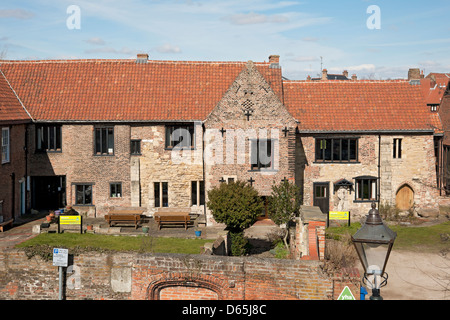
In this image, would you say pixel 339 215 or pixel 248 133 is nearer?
pixel 248 133

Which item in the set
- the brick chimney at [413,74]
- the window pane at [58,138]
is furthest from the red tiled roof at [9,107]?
the brick chimney at [413,74]

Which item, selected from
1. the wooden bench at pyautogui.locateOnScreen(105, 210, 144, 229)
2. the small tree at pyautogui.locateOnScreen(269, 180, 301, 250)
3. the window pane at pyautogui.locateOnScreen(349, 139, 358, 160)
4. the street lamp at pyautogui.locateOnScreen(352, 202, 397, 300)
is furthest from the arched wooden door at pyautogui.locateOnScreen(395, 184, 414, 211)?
the street lamp at pyautogui.locateOnScreen(352, 202, 397, 300)

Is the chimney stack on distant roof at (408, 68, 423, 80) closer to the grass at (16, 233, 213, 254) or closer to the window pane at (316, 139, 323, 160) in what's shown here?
the window pane at (316, 139, 323, 160)

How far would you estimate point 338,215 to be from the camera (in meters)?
28.3

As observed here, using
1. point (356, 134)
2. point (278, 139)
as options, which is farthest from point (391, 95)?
point (278, 139)

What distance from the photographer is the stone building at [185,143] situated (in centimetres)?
2788

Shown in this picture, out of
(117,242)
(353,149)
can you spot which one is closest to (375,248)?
(117,242)

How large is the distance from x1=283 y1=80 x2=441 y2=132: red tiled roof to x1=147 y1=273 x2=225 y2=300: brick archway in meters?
17.7

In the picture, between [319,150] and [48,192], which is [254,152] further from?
[48,192]

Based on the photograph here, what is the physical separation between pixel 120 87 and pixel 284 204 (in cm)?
1378

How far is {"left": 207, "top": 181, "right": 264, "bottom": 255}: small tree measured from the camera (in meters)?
22.4

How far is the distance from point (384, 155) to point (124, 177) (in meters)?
16.4

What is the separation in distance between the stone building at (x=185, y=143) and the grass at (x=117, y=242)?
561 cm

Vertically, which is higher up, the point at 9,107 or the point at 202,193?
the point at 9,107
